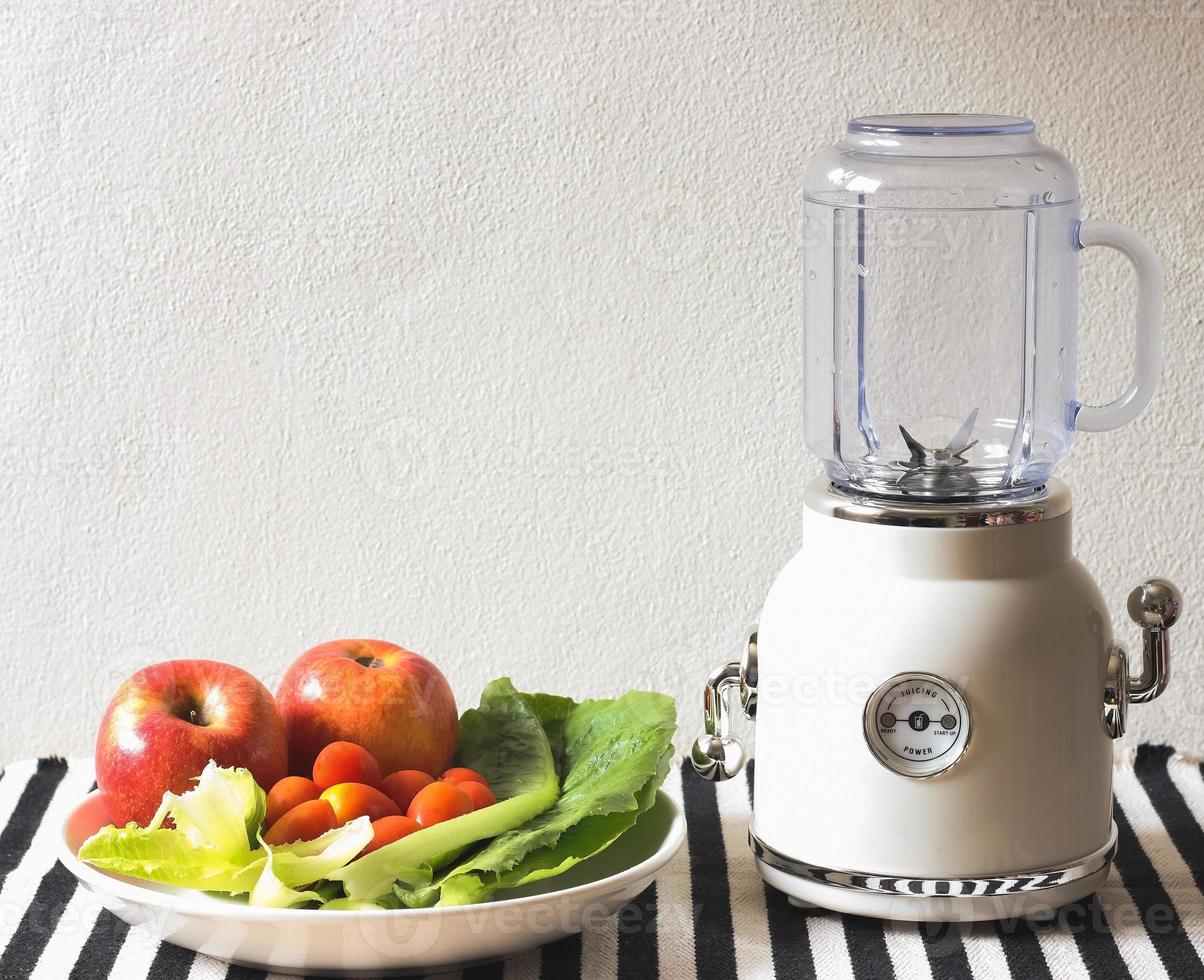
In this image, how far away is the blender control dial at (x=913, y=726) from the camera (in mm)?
843

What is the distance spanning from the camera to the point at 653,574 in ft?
4.00

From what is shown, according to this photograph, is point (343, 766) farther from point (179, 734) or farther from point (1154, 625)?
point (1154, 625)

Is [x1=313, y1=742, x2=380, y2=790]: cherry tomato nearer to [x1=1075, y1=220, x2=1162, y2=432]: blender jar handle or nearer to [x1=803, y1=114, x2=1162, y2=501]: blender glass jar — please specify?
[x1=803, y1=114, x2=1162, y2=501]: blender glass jar

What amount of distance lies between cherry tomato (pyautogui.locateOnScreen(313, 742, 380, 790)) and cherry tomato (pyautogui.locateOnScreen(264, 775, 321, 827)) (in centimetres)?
2

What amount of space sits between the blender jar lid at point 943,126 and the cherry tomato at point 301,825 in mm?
513

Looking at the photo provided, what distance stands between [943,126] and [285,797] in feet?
1.80

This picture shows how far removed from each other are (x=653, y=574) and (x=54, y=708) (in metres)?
0.52

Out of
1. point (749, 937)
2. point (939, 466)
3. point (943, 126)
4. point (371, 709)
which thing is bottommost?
point (749, 937)

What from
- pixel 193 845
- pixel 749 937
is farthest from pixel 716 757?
pixel 193 845

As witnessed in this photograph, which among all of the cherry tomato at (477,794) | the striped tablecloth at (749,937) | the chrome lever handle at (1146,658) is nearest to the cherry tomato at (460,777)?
the cherry tomato at (477,794)

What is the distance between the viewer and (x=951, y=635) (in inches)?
32.9

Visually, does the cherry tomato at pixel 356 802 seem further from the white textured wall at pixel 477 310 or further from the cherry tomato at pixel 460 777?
the white textured wall at pixel 477 310

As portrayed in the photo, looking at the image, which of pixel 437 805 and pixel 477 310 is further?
pixel 477 310

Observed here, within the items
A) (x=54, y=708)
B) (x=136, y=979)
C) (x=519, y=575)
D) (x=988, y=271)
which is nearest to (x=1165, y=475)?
(x=988, y=271)
